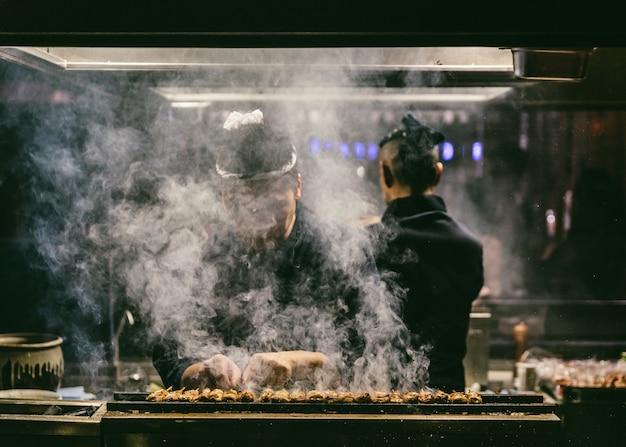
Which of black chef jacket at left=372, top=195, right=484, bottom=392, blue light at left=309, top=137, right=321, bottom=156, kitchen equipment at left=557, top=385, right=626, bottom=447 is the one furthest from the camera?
blue light at left=309, top=137, right=321, bottom=156

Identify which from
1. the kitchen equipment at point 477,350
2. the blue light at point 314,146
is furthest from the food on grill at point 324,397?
the blue light at point 314,146

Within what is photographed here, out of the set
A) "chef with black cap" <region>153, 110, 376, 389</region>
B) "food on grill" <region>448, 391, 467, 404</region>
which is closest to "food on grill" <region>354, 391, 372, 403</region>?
"food on grill" <region>448, 391, 467, 404</region>

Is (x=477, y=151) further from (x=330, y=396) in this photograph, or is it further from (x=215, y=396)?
(x=215, y=396)

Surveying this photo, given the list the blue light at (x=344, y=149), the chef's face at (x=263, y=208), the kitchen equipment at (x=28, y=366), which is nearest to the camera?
the kitchen equipment at (x=28, y=366)

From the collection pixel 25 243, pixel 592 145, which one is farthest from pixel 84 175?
pixel 592 145

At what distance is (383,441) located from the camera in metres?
2.44

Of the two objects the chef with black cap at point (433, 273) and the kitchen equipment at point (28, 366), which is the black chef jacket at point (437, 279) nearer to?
the chef with black cap at point (433, 273)

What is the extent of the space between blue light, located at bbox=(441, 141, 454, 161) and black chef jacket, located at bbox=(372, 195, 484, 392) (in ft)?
12.2

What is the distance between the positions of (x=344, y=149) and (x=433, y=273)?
127 inches

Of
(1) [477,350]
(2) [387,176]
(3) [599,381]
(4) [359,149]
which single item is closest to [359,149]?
(4) [359,149]

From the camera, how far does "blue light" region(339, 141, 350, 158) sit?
6.76 meters

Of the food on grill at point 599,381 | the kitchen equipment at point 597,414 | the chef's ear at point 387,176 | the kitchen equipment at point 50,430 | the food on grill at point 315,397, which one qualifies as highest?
the chef's ear at point 387,176

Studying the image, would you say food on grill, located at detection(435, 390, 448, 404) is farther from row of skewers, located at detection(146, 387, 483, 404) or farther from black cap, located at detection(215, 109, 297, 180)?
black cap, located at detection(215, 109, 297, 180)

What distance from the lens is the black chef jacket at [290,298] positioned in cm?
375
